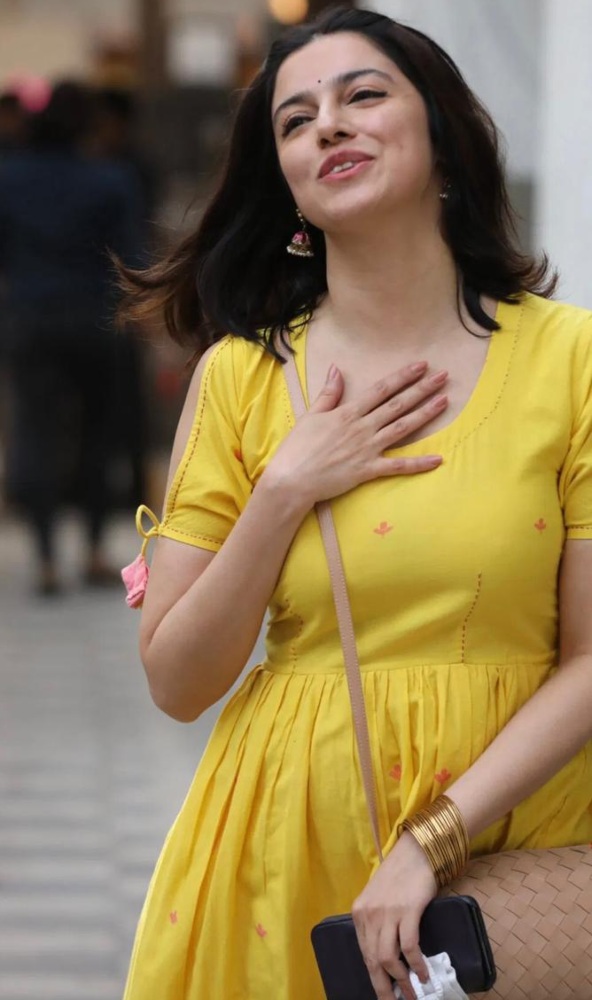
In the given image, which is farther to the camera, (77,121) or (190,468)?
(77,121)

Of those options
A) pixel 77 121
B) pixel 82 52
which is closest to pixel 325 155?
pixel 77 121

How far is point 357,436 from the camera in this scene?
2.07 meters

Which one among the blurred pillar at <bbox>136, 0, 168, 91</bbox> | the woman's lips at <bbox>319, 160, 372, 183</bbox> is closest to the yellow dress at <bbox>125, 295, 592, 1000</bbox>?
the woman's lips at <bbox>319, 160, 372, 183</bbox>

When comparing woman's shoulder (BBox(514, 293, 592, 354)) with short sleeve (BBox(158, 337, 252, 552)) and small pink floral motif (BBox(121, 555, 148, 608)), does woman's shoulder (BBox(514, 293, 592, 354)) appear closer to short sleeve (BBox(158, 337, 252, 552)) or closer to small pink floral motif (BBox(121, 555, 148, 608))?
short sleeve (BBox(158, 337, 252, 552))

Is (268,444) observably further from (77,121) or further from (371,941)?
(77,121)

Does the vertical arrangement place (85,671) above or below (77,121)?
below

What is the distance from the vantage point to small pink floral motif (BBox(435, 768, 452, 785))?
2068 mm

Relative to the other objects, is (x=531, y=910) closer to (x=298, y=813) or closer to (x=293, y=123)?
(x=298, y=813)

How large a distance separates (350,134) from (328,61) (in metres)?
0.11

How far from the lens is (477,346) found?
7.05 feet

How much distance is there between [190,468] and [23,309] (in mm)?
5803

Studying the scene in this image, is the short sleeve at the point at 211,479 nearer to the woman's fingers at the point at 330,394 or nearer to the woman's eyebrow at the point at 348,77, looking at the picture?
the woman's fingers at the point at 330,394

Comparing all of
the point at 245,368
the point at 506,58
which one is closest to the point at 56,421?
the point at 506,58

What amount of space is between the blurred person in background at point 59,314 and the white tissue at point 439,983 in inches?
225
